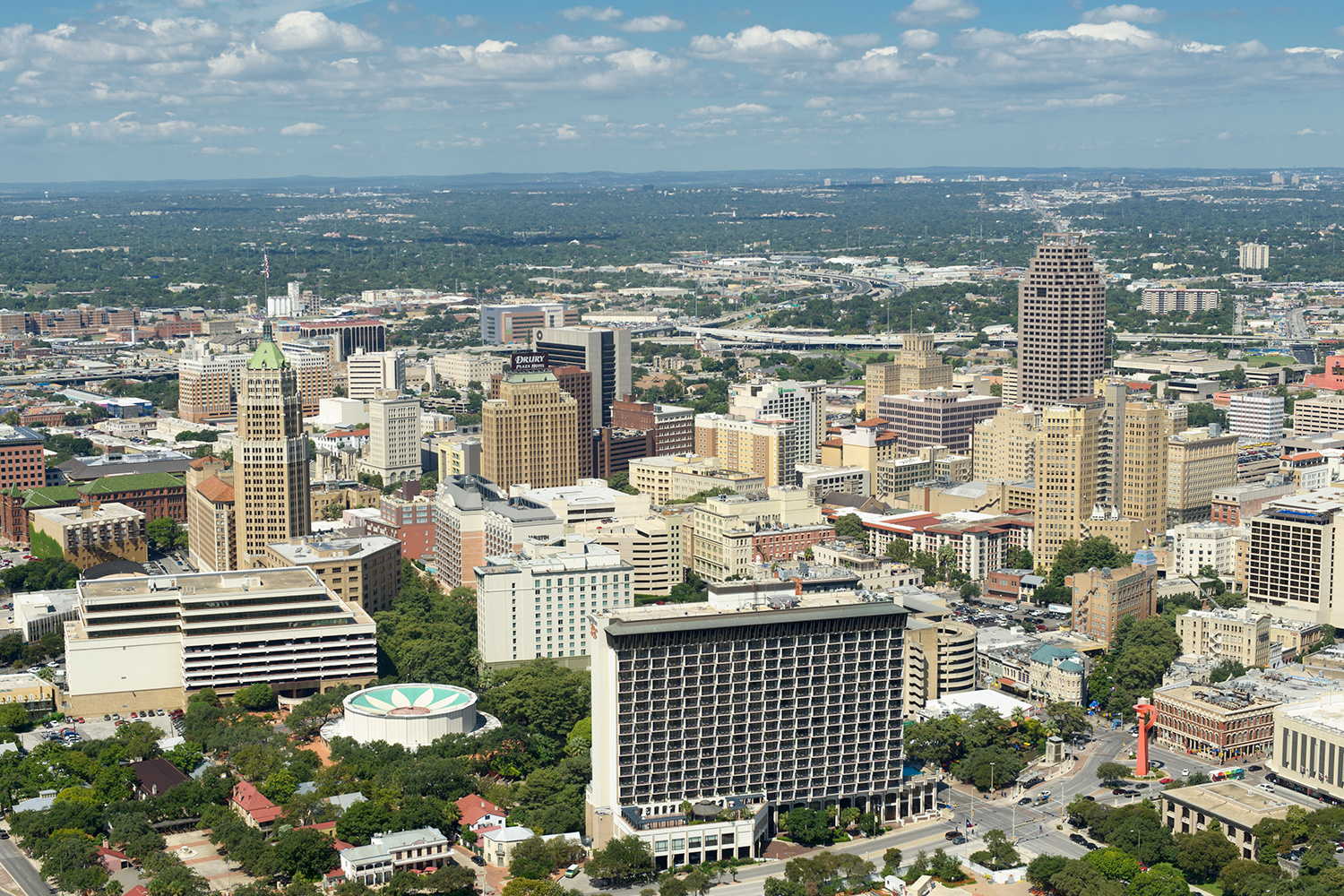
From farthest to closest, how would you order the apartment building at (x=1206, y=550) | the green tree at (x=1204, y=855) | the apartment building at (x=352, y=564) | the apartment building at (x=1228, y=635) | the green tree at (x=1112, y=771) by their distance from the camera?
the apartment building at (x=1206, y=550)
the apartment building at (x=352, y=564)
the apartment building at (x=1228, y=635)
the green tree at (x=1112, y=771)
the green tree at (x=1204, y=855)

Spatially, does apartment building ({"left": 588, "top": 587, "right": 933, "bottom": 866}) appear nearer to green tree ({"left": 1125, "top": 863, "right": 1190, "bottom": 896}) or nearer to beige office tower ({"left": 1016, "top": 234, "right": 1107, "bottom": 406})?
green tree ({"left": 1125, "top": 863, "right": 1190, "bottom": 896})

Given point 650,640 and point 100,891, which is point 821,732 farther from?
point 100,891

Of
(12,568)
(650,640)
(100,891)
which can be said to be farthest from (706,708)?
(12,568)

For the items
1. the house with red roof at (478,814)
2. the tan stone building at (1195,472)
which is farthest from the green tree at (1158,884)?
the tan stone building at (1195,472)

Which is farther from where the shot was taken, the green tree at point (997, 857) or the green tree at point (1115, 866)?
the green tree at point (997, 857)

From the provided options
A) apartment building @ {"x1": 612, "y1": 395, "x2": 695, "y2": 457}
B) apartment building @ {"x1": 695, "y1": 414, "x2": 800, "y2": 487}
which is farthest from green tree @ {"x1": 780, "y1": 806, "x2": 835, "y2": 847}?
apartment building @ {"x1": 612, "y1": 395, "x2": 695, "y2": 457}

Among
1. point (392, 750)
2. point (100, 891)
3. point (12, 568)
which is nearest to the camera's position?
point (100, 891)

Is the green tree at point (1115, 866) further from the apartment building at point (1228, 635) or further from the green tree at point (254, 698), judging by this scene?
the green tree at point (254, 698)
